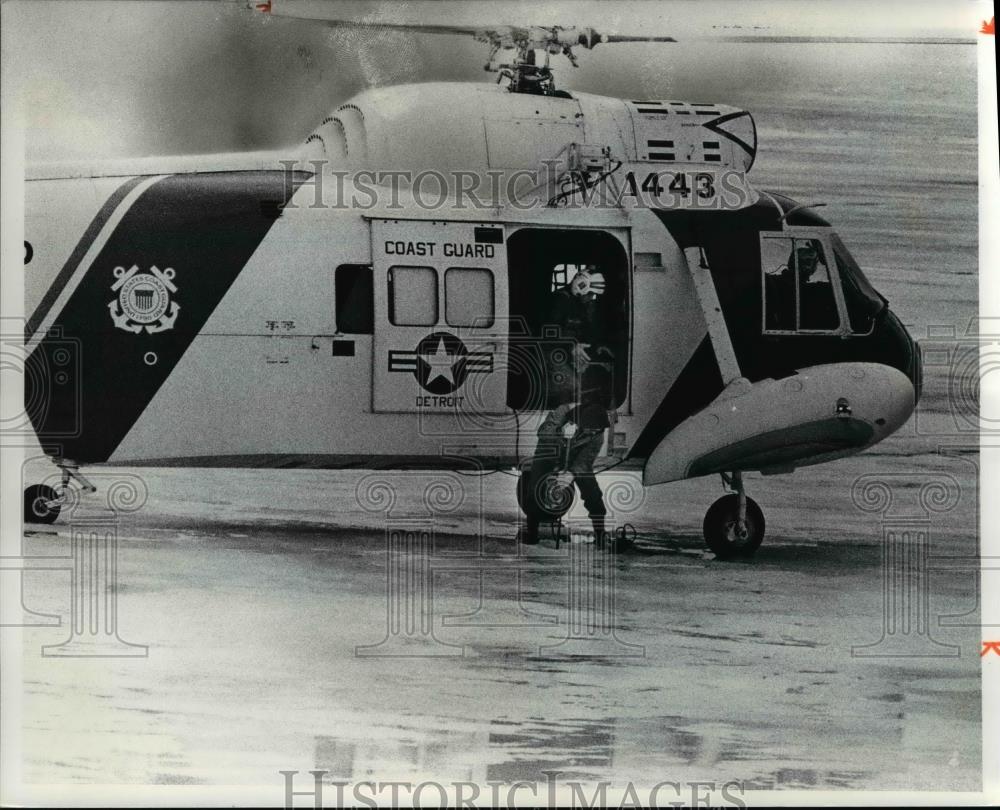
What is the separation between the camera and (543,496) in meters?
6.19

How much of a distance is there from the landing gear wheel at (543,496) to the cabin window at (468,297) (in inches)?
27.6

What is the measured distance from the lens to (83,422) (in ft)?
19.2

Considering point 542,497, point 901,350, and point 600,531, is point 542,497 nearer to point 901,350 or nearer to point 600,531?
point 600,531

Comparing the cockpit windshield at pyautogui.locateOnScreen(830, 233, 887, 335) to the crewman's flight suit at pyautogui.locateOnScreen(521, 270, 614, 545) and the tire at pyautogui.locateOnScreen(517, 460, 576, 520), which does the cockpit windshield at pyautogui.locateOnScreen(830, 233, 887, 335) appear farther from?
the tire at pyautogui.locateOnScreen(517, 460, 576, 520)

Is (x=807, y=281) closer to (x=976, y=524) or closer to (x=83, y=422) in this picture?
(x=976, y=524)

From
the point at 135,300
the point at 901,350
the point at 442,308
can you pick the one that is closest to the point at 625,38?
the point at 442,308

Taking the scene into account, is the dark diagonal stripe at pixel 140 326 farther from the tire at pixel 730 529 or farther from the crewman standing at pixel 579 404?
the tire at pixel 730 529

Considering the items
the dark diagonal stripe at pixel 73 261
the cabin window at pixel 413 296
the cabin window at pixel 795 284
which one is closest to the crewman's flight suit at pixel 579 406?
the cabin window at pixel 413 296

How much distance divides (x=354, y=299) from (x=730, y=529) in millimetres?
1995

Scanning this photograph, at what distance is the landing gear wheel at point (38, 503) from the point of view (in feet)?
18.8

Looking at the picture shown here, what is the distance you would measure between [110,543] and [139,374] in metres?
0.72

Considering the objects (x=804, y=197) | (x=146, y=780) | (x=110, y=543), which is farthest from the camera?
(x=804, y=197)

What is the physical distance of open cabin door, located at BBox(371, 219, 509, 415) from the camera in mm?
6039

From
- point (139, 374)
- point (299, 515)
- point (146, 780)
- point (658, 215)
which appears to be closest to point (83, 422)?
point (139, 374)
